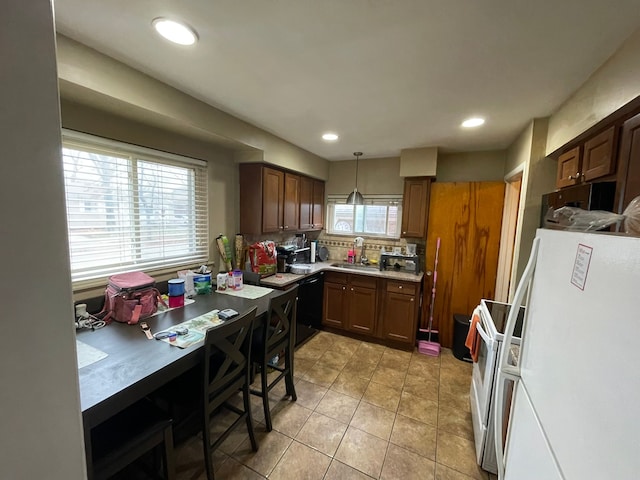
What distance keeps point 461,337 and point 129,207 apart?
348cm

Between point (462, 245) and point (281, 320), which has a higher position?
point (462, 245)

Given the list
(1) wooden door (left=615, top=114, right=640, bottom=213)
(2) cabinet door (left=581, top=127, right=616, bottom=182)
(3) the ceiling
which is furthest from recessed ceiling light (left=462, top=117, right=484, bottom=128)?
(1) wooden door (left=615, top=114, right=640, bottom=213)

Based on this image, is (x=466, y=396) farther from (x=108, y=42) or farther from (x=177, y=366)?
(x=108, y=42)

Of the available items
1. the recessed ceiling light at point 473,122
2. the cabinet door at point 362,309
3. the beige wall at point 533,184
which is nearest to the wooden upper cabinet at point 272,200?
the cabinet door at point 362,309

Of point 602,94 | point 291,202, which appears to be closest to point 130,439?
point 291,202

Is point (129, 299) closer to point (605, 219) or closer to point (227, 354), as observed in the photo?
point (227, 354)

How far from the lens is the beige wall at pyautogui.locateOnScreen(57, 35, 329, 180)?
4.47 ft

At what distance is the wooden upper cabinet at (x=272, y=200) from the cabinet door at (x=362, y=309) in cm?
126

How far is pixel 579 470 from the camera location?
0.59 metres

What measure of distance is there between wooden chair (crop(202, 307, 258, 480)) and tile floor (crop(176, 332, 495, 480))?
19 centimetres

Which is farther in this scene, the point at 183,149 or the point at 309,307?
the point at 309,307

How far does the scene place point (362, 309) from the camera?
327 centimetres

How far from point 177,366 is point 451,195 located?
311 cm

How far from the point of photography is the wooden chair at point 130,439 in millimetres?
1080
